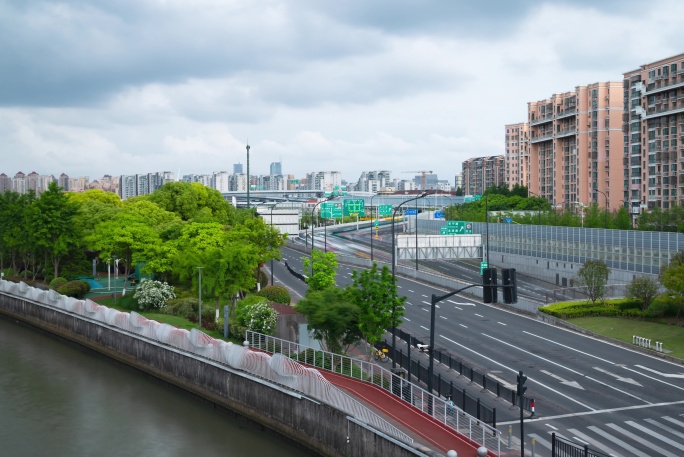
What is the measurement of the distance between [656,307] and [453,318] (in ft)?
50.0

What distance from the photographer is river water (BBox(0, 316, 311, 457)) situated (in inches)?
1336

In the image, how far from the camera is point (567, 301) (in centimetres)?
6512

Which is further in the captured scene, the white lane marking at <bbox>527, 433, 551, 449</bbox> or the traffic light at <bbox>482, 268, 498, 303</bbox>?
the white lane marking at <bbox>527, 433, 551, 449</bbox>

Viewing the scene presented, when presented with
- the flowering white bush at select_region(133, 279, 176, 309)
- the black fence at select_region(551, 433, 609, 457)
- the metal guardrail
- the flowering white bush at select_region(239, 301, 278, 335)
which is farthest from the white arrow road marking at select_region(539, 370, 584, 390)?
the flowering white bush at select_region(133, 279, 176, 309)

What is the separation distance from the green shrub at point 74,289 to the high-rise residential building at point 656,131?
2949 inches

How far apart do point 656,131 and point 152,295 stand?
3106 inches

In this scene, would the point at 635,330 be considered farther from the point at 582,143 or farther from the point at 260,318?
the point at 582,143

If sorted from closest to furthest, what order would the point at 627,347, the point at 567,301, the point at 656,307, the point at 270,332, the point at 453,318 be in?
1. the point at 270,332
2. the point at 627,347
3. the point at 656,307
4. the point at 453,318
5. the point at 567,301

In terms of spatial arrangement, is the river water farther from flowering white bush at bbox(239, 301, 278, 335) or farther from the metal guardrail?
flowering white bush at bbox(239, 301, 278, 335)

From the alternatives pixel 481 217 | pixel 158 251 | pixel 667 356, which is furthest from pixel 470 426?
pixel 481 217

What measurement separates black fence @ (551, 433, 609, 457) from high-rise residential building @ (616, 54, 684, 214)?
82.2m

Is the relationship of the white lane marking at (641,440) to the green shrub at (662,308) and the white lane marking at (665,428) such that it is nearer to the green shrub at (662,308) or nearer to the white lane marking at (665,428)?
the white lane marking at (665,428)

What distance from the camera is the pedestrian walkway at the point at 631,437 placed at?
94.6ft

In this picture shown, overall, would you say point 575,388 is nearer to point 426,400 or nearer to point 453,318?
point 426,400
